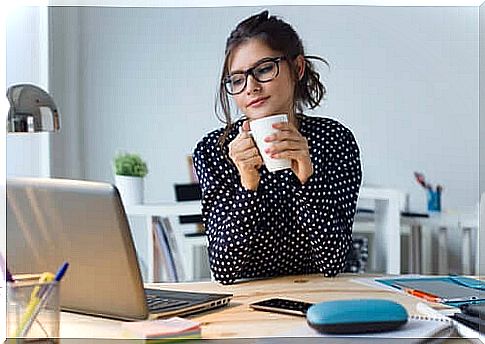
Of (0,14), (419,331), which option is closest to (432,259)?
(419,331)

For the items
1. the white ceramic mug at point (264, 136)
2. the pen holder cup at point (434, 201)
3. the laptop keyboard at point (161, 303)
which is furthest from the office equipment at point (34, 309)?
the pen holder cup at point (434, 201)

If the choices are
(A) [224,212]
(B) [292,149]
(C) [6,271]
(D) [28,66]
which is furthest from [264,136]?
(C) [6,271]

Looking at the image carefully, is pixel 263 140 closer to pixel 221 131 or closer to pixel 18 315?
pixel 221 131

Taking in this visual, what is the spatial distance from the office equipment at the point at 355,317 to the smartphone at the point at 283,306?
71mm

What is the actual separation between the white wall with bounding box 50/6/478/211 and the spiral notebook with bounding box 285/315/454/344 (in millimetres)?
508

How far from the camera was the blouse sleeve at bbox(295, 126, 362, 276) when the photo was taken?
5.01ft

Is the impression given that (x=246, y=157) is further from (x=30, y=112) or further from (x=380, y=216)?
(x=30, y=112)

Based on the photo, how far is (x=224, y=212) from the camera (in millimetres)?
1558

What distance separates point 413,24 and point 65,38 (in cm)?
60

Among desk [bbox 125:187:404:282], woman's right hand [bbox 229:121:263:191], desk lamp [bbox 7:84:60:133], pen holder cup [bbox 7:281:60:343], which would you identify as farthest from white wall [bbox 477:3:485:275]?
pen holder cup [bbox 7:281:60:343]

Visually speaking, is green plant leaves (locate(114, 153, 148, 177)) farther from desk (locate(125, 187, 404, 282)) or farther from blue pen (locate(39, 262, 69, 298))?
blue pen (locate(39, 262, 69, 298))

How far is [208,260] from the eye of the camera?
1577 millimetres

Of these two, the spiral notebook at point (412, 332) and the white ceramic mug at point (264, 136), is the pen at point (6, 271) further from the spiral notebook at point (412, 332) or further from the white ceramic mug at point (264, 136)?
the white ceramic mug at point (264, 136)

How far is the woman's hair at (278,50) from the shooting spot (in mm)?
1558
